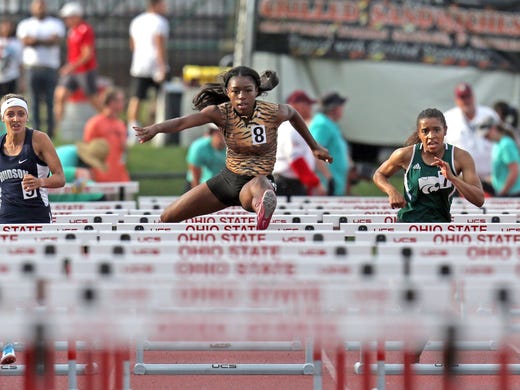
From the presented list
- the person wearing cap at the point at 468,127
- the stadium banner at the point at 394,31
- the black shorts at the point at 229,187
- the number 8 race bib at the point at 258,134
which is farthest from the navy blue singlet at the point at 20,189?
the stadium banner at the point at 394,31

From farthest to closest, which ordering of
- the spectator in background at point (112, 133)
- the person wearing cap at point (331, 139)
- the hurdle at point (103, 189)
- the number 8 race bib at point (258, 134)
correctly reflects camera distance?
the spectator in background at point (112, 133), the person wearing cap at point (331, 139), the hurdle at point (103, 189), the number 8 race bib at point (258, 134)

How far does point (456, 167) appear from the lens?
9414 mm

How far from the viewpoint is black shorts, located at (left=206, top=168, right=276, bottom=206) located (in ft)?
32.1

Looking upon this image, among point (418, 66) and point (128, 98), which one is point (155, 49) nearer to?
point (418, 66)

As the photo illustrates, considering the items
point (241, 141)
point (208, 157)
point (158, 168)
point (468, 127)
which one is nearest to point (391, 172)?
point (241, 141)

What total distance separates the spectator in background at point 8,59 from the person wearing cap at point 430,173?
11.2 meters

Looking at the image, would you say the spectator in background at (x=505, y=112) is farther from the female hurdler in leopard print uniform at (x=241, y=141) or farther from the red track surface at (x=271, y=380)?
the female hurdler in leopard print uniform at (x=241, y=141)

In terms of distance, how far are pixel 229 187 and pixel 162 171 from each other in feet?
30.7

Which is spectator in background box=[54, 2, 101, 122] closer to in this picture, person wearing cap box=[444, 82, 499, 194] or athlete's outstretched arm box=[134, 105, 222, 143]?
person wearing cap box=[444, 82, 499, 194]

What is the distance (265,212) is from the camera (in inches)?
351

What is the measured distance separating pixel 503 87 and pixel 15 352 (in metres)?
10.0

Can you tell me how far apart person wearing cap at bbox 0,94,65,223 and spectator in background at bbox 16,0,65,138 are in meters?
9.66

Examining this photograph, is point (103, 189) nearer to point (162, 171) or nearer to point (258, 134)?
point (258, 134)

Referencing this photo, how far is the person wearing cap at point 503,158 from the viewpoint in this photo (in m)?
14.7
